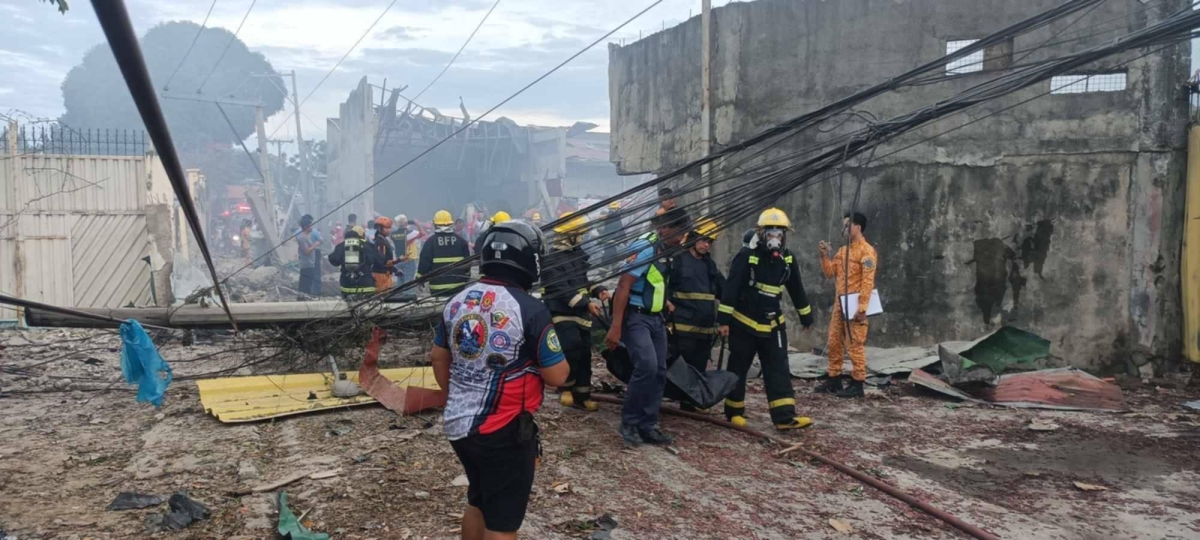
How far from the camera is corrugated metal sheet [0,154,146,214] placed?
1255 cm

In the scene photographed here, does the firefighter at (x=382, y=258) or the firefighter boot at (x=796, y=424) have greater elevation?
the firefighter at (x=382, y=258)

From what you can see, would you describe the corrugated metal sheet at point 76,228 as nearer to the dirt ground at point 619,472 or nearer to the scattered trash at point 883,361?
the dirt ground at point 619,472

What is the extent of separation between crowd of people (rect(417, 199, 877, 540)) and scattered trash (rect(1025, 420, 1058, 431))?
1524 millimetres

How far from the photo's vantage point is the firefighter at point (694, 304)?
264 inches

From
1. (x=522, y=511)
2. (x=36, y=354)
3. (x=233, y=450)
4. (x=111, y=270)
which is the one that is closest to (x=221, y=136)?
(x=111, y=270)

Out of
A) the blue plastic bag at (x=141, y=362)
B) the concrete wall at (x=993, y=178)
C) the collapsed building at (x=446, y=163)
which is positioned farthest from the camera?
the collapsed building at (x=446, y=163)

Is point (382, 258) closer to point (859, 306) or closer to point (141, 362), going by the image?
point (141, 362)

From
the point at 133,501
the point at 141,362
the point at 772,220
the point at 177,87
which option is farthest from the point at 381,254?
the point at 177,87

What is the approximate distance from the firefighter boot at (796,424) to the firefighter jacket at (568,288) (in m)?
1.80

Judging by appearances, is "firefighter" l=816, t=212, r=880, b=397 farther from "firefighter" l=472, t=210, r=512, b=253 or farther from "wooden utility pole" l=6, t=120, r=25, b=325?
"wooden utility pole" l=6, t=120, r=25, b=325

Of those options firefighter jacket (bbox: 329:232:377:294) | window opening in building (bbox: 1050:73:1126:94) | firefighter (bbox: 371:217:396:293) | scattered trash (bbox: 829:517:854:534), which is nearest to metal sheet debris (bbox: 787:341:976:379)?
window opening in building (bbox: 1050:73:1126:94)

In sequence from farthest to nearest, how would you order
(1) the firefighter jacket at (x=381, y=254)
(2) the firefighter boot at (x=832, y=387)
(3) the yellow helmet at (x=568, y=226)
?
(1) the firefighter jacket at (x=381, y=254) → (2) the firefighter boot at (x=832, y=387) → (3) the yellow helmet at (x=568, y=226)

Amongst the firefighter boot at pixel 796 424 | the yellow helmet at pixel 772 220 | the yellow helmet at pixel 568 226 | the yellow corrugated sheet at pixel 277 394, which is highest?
the yellow helmet at pixel 772 220

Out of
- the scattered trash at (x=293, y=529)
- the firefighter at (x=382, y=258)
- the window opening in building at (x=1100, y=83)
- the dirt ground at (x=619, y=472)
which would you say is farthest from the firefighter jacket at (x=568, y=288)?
the window opening in building at (x=1100, y=83)
